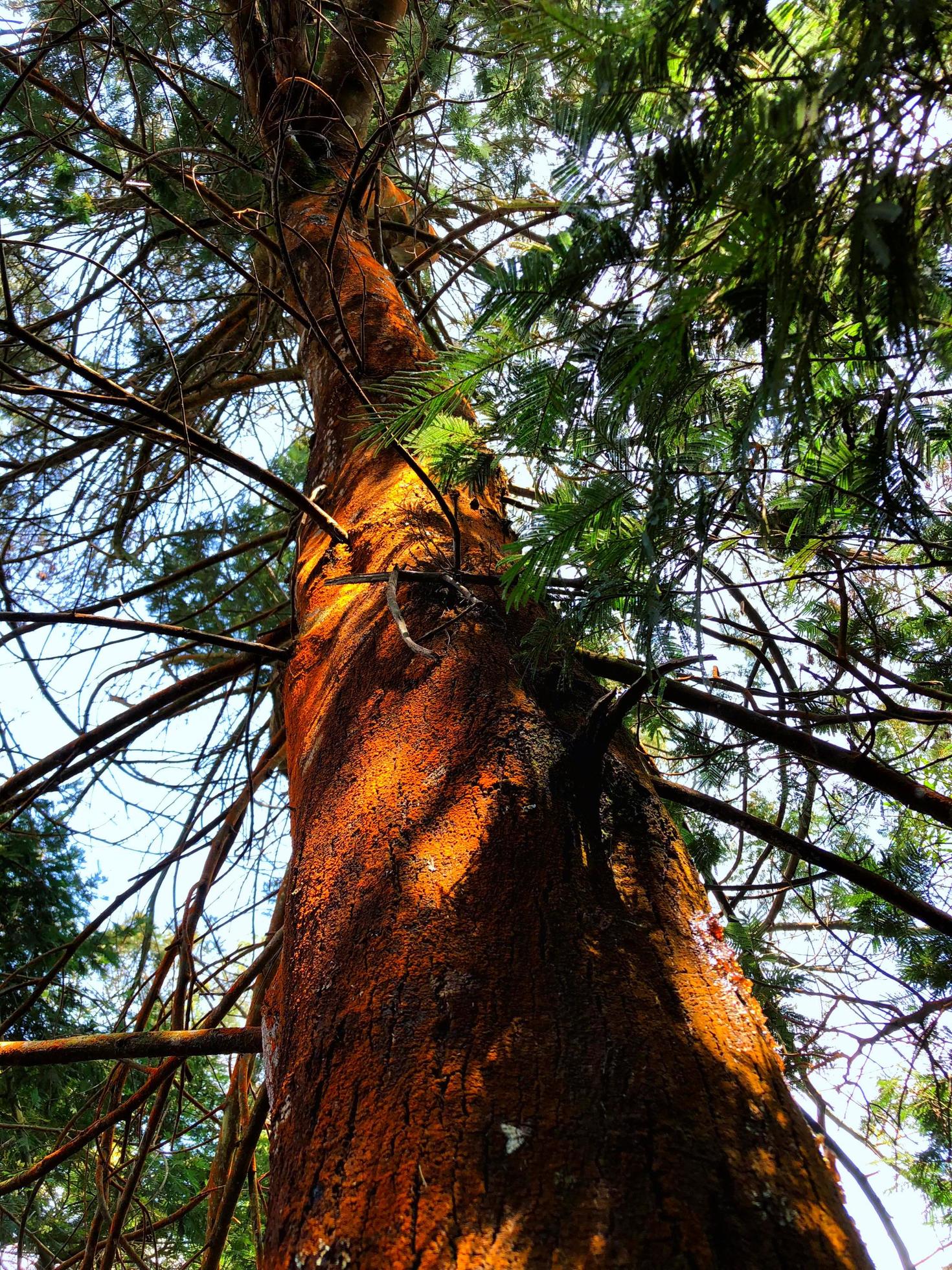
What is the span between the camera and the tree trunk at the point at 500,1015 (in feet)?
2.17

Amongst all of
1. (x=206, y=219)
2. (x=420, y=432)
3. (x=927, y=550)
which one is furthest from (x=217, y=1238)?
(x=206, y=219)

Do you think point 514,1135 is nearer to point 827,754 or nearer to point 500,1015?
point 500,1015

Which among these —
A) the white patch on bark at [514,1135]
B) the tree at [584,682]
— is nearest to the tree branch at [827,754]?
the tree at [584,682]

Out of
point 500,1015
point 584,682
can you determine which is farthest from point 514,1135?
point 584,682

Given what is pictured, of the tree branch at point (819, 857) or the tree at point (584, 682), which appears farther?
the tree branch at point (819, 857)

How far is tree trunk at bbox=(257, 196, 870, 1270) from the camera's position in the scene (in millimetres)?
663

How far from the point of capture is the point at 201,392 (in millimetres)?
3387

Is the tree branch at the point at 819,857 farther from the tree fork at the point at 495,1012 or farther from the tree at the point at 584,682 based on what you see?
the tree fork at the point at 495,1012

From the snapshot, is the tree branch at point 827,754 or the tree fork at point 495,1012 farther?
the tree branch at point 827,754

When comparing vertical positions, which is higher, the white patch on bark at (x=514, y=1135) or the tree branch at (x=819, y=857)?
the tree branch at (x=819, y=857)

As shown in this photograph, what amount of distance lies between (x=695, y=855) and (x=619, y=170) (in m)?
1.63

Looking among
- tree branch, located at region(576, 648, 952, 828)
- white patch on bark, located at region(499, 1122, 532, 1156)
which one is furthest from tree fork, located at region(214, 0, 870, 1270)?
tree branch, located at region(576, 648, 952, 828)

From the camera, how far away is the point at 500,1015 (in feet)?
2.63

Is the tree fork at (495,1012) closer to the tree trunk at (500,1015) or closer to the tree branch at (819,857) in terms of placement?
the tree trunk at (500,1015)
